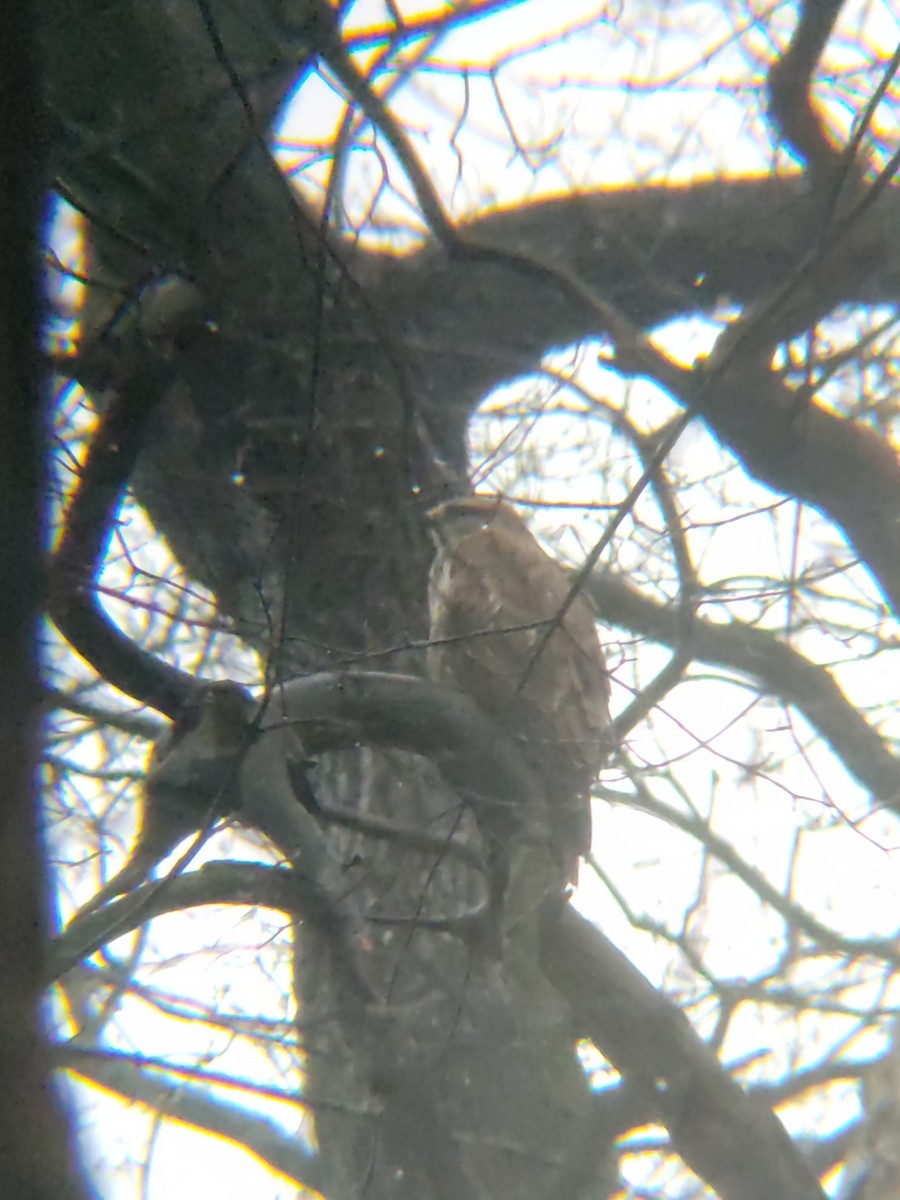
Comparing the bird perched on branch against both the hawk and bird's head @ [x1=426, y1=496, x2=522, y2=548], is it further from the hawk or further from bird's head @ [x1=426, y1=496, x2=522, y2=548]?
bird's head @ [x1=426, y1=496, x2=522, y2=548]

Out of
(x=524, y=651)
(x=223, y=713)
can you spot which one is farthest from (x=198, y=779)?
(x=524, y=651)

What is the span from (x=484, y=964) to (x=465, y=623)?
3.31 ft

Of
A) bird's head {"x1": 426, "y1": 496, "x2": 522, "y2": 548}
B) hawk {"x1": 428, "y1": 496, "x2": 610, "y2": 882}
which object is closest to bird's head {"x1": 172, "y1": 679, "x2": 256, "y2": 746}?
hawk {"x1": 428, "y1": 496, "x2": 610, "y2": 882}

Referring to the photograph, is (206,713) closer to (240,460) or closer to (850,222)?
(240,460)

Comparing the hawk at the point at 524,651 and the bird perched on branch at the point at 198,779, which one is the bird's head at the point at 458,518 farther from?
the bird perched on branch at the point at 198,779

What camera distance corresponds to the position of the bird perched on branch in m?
2.46

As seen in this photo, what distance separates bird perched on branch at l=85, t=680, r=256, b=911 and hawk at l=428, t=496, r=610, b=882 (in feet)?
1.60

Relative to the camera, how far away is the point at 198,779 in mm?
2512

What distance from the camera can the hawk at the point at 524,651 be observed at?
9.94 ft

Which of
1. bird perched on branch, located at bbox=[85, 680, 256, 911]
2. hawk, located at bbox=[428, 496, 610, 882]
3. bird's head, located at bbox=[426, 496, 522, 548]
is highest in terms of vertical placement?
bird's head, located at bbox=[426, 496, 522, 548]

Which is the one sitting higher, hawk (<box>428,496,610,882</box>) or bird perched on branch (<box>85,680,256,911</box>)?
hawk (<box>428,496,610,882</box>)

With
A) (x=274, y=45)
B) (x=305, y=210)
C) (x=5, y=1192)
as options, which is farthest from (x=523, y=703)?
(x=5, y=1192)

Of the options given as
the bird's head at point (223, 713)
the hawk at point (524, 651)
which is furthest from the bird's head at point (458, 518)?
the bird's head at point (223, 713)

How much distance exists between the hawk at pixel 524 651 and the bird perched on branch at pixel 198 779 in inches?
19.2
